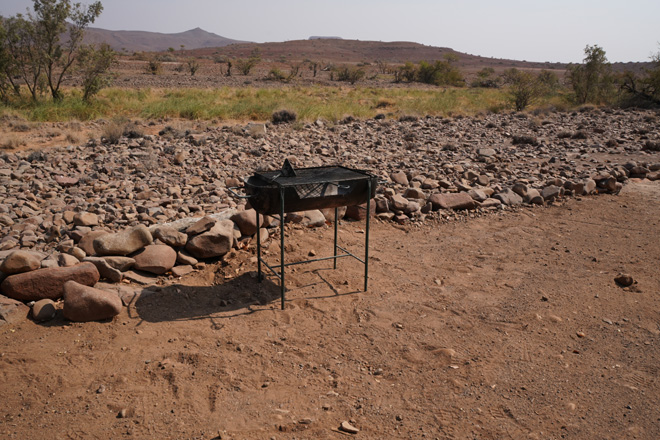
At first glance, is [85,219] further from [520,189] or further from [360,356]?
[520,189]

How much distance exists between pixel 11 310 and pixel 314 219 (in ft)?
11.6

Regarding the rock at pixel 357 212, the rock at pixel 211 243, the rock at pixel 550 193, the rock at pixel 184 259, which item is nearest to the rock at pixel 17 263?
the rock at pixel 184 259

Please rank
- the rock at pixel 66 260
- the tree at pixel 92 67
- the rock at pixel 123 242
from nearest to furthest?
the rock at pixel 66 260 < the rock at pixel 123 242 < the tree at pixel 92 67

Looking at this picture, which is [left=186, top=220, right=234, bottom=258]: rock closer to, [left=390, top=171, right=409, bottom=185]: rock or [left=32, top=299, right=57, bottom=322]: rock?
[left=32, top=299, right=57, bottom=322]: rock

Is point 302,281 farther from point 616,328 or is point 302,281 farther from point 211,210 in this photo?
point 616,328

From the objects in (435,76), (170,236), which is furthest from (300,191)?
(435,76)

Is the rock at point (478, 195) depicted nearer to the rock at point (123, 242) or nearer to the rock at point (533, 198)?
the rock at point (533, 198)

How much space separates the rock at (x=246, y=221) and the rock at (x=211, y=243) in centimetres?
39

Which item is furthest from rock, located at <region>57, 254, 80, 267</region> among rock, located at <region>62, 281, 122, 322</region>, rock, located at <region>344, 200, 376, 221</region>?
rock, located at <region>344, 200, 376, 221</region>

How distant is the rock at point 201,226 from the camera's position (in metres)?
5.20

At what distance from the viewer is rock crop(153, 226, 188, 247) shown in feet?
16.5

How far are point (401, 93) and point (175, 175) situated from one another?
22.0m

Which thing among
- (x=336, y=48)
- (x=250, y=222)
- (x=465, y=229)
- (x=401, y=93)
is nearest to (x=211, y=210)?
(x=250, y=222)

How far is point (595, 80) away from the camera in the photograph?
2314 centimetres
